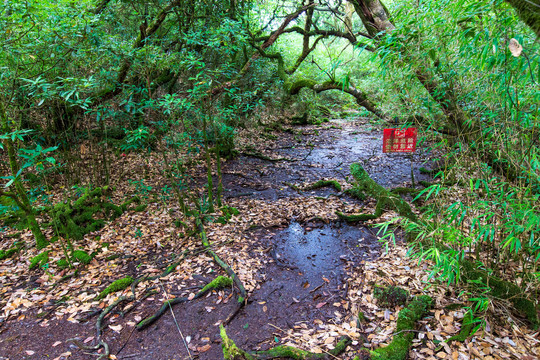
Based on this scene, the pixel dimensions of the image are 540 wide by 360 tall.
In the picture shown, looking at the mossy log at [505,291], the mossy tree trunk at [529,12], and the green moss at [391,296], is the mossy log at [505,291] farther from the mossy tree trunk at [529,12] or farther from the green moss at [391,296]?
the mossy tree trunk at [529,12]

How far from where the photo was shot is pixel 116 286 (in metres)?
3.46

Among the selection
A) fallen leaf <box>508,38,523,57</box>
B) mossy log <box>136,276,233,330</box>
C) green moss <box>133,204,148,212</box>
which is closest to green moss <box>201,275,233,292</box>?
mossy log <box>136,276,233,330</box>

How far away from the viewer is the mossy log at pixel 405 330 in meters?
2.28

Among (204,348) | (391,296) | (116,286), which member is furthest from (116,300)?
(391,296)

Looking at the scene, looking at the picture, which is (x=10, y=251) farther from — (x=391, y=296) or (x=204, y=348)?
(x=391, y=296)

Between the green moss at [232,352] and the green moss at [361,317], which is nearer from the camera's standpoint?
the green moss at [232,352]

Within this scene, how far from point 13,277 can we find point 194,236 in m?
2.43

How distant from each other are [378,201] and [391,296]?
2457 mm

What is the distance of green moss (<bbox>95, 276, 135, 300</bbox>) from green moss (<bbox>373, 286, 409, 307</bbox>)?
10.1ft

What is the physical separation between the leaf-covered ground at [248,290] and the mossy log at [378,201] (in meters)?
0.21

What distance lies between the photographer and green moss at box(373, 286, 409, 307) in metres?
2.90

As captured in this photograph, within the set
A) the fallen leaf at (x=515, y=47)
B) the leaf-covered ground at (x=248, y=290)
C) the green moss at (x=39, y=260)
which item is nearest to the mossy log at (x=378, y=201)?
the leaf-covered ground at (x=248, y=290)

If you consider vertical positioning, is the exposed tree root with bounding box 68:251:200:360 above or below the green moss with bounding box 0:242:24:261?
below

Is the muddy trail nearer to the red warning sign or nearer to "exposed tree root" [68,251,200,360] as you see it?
"exposed tree root" [68,251,200,360]
